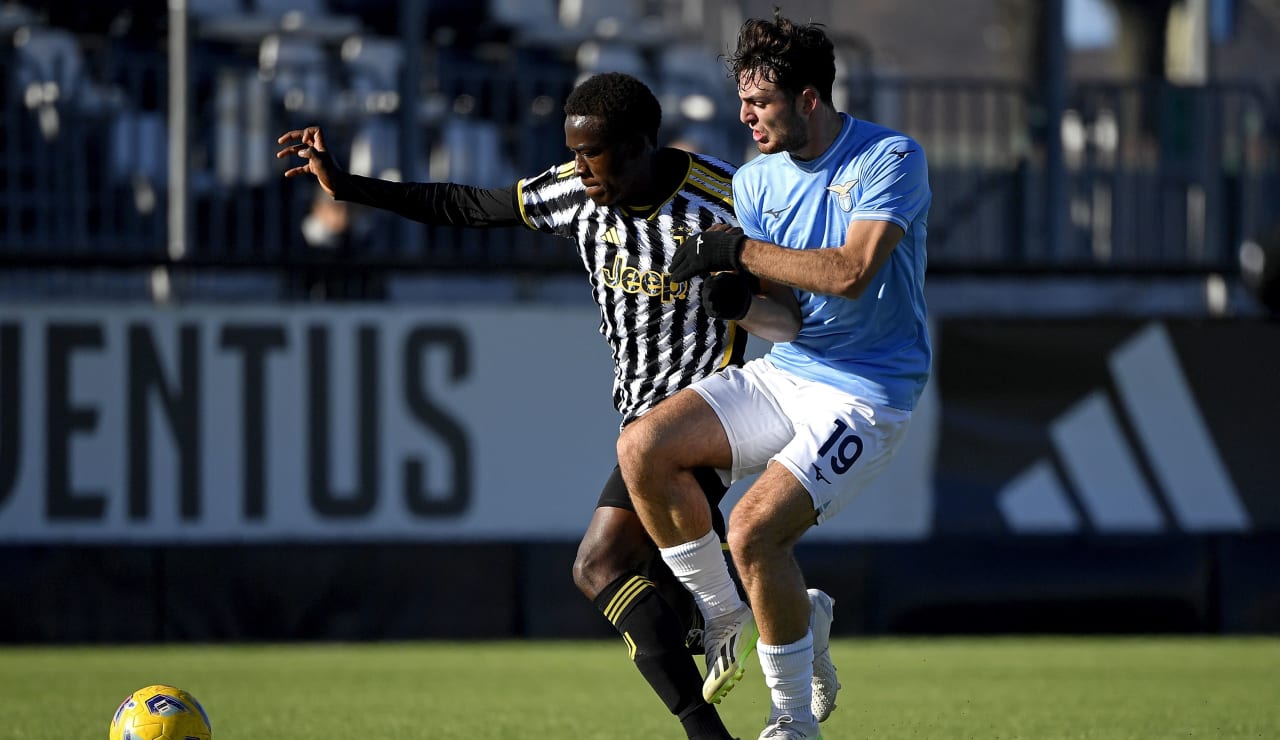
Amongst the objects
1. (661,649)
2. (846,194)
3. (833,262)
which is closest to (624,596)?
(661,649)

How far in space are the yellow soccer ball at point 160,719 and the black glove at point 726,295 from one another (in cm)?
200

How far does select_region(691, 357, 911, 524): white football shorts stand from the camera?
230 inches

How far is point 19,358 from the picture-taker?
10.8 meters

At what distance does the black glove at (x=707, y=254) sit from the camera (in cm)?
566

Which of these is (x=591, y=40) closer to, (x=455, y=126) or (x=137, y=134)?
(x=455, y=126)

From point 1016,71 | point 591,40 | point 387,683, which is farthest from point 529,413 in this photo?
point 1016,71

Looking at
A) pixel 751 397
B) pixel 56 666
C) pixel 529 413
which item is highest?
pixel 751 397

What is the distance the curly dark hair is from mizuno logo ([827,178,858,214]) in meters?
0.30

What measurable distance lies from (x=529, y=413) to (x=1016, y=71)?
8415mm

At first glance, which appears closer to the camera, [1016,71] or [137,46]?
[137,46]

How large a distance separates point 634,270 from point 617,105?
559 mm

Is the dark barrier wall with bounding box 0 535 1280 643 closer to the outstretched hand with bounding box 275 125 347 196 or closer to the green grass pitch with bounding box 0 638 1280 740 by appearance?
the green grass pitch with bounding box 0 638 1280 740

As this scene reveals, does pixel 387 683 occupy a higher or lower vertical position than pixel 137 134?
lower

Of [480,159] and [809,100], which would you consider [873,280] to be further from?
[480,159]
